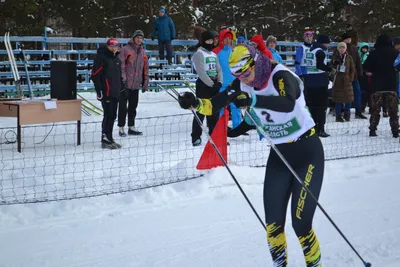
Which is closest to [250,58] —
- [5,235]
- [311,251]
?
[311,251]

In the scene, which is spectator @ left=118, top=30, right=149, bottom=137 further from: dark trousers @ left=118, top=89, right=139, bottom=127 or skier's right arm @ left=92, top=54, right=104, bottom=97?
skier's right arm @ left=92, top=54, right=104, bottom=97

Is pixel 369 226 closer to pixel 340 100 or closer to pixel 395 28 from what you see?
→ pixel 340 100

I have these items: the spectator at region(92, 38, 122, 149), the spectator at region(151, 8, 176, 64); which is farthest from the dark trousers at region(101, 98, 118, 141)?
the spectator at region(151, 8, 176, 64)

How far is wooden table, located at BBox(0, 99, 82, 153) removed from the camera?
28.1 feet

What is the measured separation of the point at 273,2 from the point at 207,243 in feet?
78.5

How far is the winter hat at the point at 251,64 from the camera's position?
360 centimetres

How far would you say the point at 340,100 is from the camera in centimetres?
1141

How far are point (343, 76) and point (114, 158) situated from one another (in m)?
5.64

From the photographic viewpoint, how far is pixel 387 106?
1016cm

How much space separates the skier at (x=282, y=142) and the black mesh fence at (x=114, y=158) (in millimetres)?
2983

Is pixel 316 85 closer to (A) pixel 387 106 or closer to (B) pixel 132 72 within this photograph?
(A) pixel 387 106

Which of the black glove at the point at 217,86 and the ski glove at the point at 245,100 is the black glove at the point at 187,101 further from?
the black glove at the point at 217,86

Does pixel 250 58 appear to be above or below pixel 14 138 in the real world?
above

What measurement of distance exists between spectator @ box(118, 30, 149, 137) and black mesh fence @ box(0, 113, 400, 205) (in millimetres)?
583
